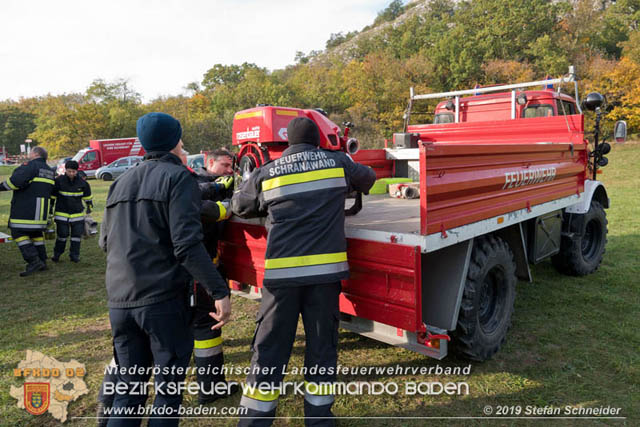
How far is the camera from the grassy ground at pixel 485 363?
2.95 m

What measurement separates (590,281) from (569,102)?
2.42m

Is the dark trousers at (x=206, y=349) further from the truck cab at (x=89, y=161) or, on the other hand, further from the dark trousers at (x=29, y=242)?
the truck cab at (x=89, y=161)

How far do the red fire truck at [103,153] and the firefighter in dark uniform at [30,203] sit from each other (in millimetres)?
21955

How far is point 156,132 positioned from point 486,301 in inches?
112

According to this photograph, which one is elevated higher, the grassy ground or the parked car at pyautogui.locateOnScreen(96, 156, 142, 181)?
the parked car at pyautogui.locateOnScreen(96, 156, 142, 181)

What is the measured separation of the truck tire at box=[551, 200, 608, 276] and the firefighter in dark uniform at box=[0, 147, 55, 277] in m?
7.26

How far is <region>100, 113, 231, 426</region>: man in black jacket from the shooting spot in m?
2.09

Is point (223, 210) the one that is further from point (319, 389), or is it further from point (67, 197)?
point (67, 197)

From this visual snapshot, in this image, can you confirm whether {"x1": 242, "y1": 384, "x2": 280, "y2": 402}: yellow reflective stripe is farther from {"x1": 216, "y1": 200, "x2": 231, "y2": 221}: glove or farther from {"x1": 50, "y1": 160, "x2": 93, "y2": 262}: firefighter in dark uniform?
{"x1": 50, "y1": 160, "x2": 93, "y2": 262}: firefighter in dark uniform

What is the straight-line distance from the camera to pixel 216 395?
10.1ft

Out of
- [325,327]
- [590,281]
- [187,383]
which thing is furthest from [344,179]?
[590,281]

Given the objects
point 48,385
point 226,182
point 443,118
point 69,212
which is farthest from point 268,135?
point 69,212

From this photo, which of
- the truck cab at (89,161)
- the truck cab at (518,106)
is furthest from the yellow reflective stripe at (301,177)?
the truck cab at (89,161)

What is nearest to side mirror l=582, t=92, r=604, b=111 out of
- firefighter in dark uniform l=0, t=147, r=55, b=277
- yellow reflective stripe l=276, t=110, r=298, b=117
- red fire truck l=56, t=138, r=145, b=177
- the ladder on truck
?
the ladder on truck
